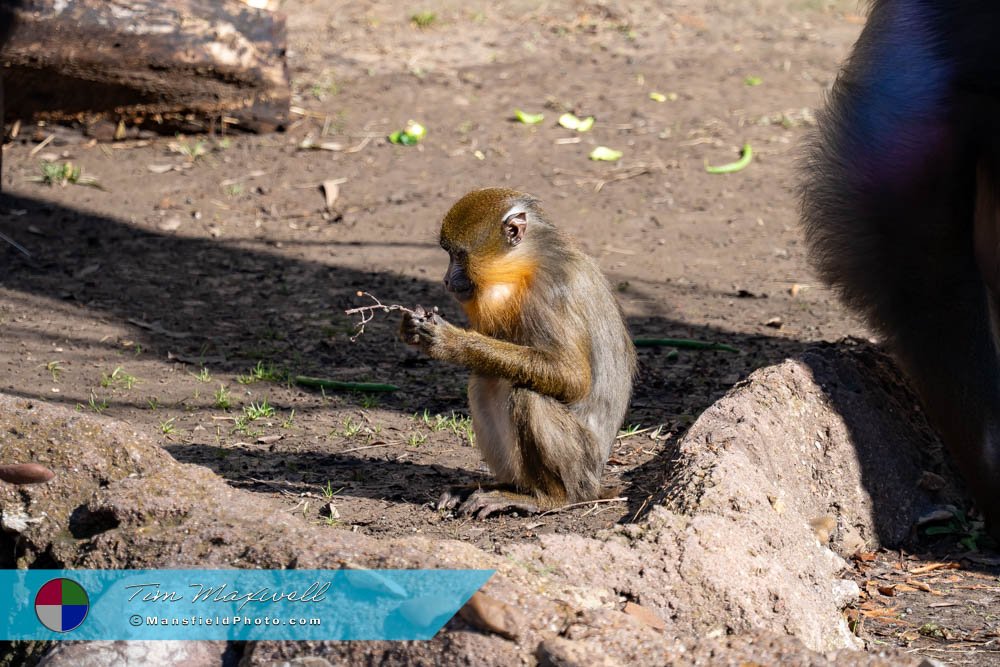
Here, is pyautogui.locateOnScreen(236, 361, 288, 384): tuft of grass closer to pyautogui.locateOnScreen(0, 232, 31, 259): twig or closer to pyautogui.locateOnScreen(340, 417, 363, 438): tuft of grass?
pyautogui.locateOnScreen(340, 417, 363, 438): tuft of grass

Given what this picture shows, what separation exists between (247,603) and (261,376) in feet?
9.03

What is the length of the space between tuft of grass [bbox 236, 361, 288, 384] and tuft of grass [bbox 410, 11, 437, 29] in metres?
6.45

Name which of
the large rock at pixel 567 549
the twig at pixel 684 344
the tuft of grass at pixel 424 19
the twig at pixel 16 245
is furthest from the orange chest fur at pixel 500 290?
the tuft of grass at pixel 424 19

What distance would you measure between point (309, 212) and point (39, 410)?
15.2ft

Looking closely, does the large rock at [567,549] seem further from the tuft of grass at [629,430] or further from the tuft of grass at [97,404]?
the tuft of grass at [97,404]

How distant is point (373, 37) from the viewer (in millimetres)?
11227

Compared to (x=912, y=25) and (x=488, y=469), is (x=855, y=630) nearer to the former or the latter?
(x=488, y=469)

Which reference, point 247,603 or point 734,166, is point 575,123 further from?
point 247,603

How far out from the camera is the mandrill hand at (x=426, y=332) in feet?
13.5

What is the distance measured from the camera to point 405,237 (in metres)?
7.96

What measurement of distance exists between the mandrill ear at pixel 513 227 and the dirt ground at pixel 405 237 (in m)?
1.07

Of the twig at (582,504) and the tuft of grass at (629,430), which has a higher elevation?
the twig at (582,504)

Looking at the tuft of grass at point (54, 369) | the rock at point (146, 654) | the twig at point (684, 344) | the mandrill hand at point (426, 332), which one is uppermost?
the mandrill hand at point (426, 332)

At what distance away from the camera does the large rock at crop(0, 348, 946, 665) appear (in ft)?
9.52
